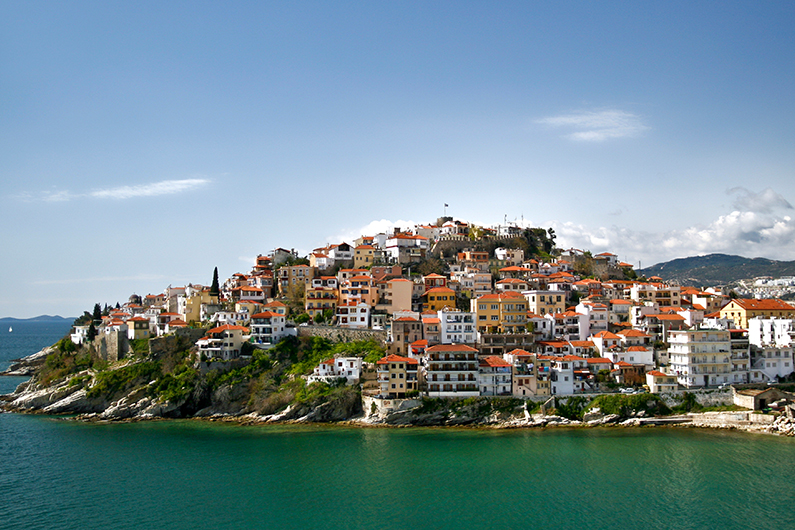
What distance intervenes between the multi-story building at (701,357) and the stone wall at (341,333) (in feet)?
76.3

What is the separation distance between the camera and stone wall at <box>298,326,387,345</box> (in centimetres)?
5175

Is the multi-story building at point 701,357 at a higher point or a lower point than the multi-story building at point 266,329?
lower

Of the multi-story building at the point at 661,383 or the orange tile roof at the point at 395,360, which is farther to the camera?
the multi-story building at the point at 661,383

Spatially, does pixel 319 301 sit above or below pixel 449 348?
above

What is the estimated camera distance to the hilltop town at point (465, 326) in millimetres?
44750

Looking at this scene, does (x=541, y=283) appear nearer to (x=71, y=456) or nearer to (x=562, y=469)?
(x=562, y=469)

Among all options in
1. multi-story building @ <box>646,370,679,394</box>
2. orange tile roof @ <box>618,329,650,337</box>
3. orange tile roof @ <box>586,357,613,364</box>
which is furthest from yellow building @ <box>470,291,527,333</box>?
multi-story building @ <box>646,370,679,394</box>

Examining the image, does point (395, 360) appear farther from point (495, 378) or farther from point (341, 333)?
point (341, 333)

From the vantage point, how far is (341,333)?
172ft

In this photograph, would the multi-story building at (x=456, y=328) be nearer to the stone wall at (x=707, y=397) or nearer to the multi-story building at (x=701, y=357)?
the stone wall at (x=707, y=397)

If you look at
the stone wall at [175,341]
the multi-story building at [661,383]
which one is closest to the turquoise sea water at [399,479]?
the multi-story building at [661,383]

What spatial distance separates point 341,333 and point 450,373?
12.2m

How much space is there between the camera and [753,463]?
32781mm

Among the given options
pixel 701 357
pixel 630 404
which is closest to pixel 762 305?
pixel 701 357
